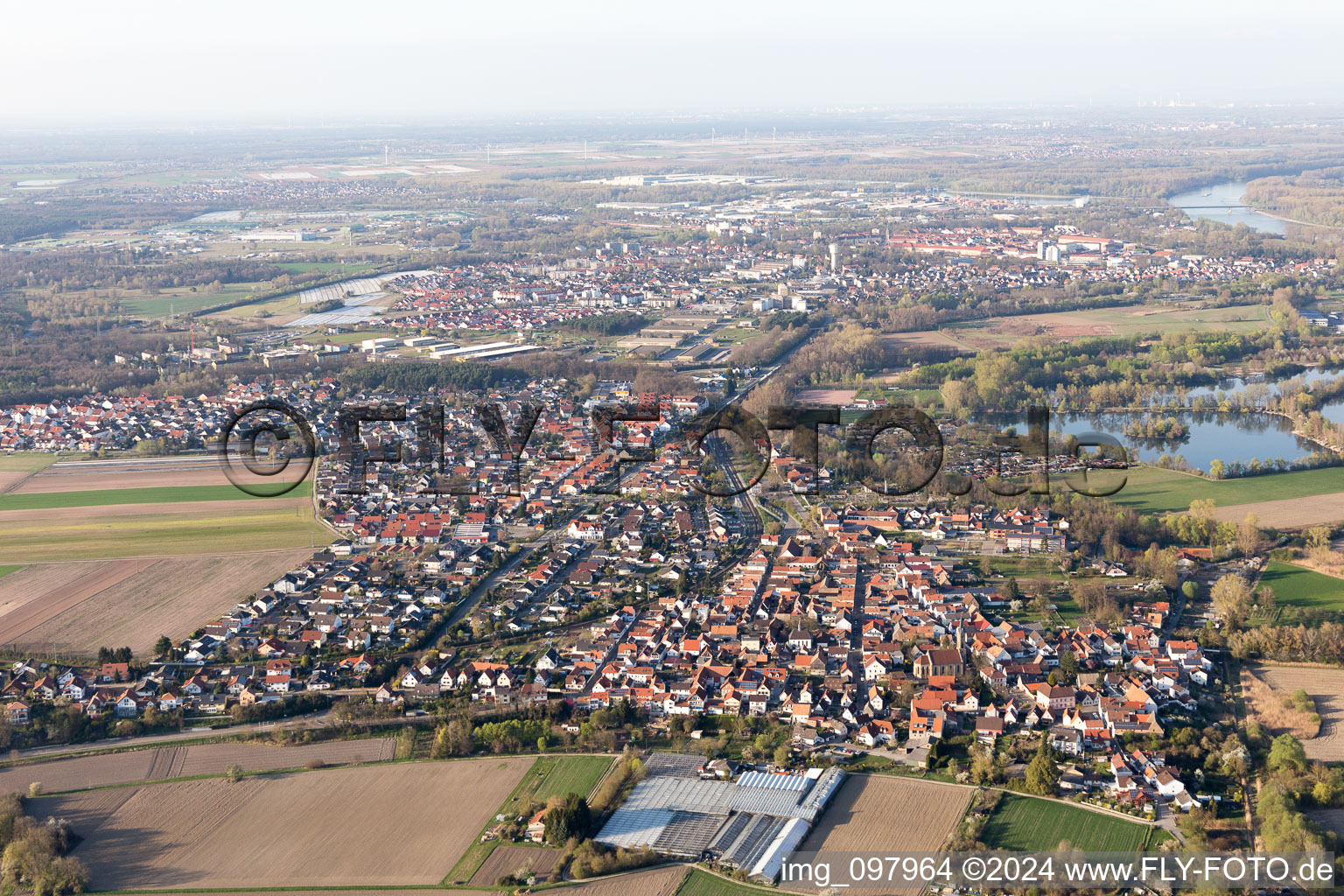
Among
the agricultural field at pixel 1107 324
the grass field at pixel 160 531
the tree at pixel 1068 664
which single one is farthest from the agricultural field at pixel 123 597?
the agricultural field at pixel 1107 324

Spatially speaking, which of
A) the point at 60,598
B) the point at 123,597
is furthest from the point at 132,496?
the point at 123,597

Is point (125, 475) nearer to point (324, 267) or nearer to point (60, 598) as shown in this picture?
point (60, 598)

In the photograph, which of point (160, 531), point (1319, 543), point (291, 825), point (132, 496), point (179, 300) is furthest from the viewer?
point (179, 300)

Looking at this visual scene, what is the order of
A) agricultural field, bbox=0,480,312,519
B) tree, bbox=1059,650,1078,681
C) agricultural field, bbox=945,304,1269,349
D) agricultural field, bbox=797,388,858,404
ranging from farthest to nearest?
agricultural field, bbox=945,304,1269,349 → agricultural field, bbox=797,388,858,404 → agricultural field, bbox=0,480,312,519 → tree, bbox=1059,650,1078,681

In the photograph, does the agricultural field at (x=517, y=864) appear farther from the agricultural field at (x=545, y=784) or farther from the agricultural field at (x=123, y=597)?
the agricultural field at (x=123, y=597)

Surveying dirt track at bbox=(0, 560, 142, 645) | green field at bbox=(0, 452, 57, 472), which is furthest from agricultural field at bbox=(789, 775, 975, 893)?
green field at bbox=(0, 452, 57, 472)

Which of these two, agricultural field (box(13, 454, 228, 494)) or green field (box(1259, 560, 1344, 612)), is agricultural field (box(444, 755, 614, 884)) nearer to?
Answer: green field (box(1259, 560, 1344, 612))
